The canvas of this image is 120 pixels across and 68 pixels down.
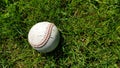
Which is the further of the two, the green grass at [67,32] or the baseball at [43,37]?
the green grass at [67,32]

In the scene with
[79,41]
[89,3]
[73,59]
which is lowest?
[73,59]

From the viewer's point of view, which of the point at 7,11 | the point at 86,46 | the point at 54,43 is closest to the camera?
the point at 54,43

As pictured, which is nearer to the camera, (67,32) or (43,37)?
(43,37)

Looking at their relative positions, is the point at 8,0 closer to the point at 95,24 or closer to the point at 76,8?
the point at 76,8

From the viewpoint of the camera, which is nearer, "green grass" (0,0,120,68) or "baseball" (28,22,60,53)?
"baseball" (28,22,60,53)

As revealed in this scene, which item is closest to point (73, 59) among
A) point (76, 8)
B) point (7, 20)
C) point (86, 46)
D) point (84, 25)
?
point (86, 46)

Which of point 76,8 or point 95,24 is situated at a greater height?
point 76,8

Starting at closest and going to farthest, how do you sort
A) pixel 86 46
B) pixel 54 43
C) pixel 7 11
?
1. pixel 54 43
2. pixel 86 46
3. pixel 7 11

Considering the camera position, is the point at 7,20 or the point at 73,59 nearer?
the point at 73,59
